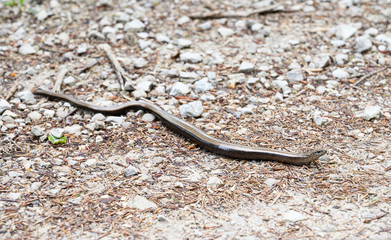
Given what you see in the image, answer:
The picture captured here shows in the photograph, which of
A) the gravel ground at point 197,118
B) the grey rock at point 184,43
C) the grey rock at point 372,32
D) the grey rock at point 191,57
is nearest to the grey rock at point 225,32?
the gravel ground at point 197,118

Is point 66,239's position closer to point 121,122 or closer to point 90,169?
point 90,169

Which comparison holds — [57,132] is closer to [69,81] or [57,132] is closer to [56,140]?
[56,140]

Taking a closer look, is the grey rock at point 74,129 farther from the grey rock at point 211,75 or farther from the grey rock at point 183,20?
the grey rock at point 183,20

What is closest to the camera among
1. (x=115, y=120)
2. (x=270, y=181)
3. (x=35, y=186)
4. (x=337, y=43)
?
(x=35, y=186)

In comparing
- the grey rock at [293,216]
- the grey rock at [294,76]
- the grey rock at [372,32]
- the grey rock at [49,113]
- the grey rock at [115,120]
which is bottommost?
the grey rock at [294,76]

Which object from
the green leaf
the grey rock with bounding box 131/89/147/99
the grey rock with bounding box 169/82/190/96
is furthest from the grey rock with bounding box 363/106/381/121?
the green leaf

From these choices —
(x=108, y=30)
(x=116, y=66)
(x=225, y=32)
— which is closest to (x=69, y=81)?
(x=116, y=66)
